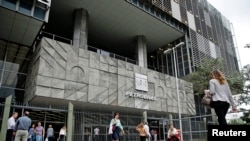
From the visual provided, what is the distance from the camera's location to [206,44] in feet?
120

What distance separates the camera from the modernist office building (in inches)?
761

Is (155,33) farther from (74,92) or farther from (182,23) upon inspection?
(74,92)

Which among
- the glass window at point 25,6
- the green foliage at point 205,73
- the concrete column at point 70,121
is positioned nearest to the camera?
the concrete column at point 70,121

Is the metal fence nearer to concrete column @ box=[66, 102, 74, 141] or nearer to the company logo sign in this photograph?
concrete column @ box=[66, 102, 74, 141]

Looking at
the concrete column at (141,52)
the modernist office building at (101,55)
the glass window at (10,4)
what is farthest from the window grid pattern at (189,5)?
the glass window at (10,4)

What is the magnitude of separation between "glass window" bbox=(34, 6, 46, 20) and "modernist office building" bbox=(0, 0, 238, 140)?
0.27 feet

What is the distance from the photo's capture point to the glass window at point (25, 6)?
18.3 meters

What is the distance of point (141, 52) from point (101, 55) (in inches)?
340

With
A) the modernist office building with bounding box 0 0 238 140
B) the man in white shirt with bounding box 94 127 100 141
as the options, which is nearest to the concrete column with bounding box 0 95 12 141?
the modernist office building with bounding box 0 0 238 140

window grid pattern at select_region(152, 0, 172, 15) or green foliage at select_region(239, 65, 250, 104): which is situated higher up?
window grid pattern at select_region(152, 0, 172, 15)

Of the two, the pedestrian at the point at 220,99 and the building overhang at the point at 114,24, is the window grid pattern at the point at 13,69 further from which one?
the pedestrian at the point at 220,99

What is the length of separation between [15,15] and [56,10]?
863cm

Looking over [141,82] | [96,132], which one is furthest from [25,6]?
[141,82]

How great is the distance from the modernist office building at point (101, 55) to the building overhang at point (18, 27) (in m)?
0.08
